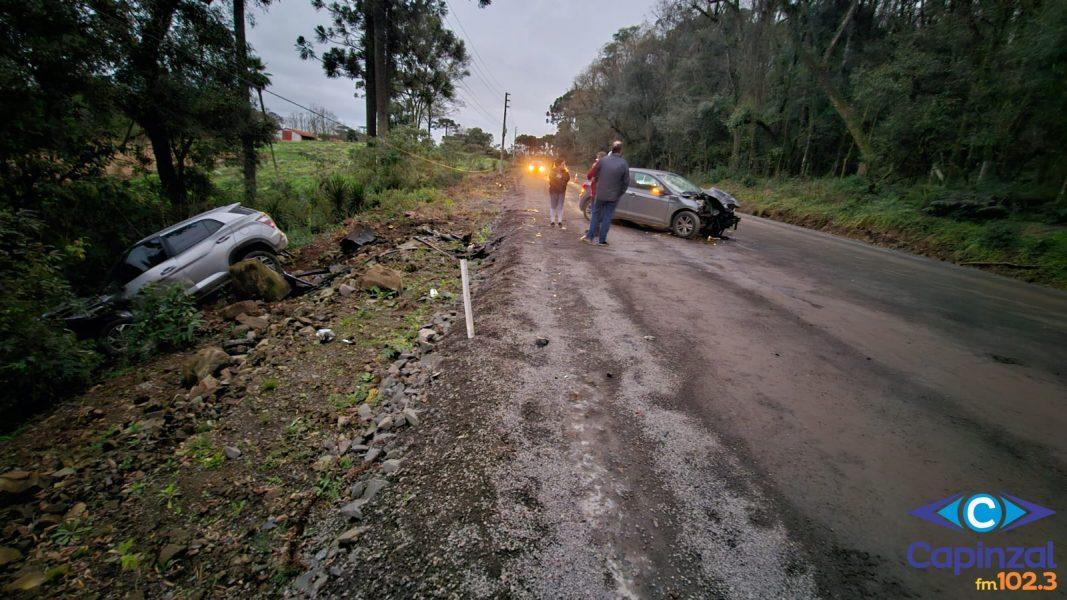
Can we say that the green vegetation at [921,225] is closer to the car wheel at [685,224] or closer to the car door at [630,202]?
the car wheel at [685,224]

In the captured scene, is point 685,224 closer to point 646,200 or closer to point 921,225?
point 646,200

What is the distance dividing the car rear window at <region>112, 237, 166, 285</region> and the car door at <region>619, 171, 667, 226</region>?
10153 mm

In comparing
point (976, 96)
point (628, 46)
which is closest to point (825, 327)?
point (976, 96)

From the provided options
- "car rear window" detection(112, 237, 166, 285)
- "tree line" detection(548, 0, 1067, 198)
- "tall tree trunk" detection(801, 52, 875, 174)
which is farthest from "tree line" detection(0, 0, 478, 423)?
"tall tree trunk" detection(801, 52, 875, 174)

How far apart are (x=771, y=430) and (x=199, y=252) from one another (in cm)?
919

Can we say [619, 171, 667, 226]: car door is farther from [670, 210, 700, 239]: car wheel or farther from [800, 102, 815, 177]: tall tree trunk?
[800, 102, 815, 177]: tall tree trunk

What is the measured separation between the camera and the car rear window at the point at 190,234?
711 cm

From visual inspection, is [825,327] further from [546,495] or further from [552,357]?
[546,495]

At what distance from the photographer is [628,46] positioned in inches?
1506

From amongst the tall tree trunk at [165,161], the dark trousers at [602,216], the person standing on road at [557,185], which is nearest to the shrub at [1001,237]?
the dark trousers at [602,216]

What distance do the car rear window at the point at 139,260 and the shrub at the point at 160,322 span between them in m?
0.84

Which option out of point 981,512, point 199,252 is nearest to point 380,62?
point 199,252

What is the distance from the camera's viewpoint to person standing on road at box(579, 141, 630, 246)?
8086mm

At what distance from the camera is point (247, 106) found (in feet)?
39.2
